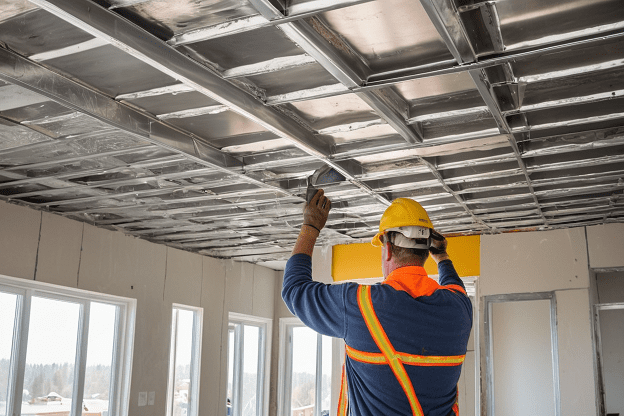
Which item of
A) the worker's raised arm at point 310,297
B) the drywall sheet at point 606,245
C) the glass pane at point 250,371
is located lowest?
the glass pane at point 250,371

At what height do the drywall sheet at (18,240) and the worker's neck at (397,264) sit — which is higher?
the drywall sheet at (18,240)

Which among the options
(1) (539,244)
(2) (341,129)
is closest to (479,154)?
(2) (341,129)

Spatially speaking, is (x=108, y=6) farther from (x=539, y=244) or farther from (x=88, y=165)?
(x=539, y=244)

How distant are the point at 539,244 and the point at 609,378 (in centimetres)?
183

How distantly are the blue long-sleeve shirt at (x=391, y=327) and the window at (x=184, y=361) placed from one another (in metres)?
5.88

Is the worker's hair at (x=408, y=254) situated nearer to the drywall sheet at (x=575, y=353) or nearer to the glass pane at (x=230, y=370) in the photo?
the drywall sheet at (x=575, y=353)

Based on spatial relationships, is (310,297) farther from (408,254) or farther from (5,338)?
(5,338)

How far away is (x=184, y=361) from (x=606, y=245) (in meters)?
5.16

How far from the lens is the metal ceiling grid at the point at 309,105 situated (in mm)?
2551

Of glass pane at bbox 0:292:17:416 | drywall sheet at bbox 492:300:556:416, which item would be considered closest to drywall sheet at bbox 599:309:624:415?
drywall sheet at bbox 492:300:556:416

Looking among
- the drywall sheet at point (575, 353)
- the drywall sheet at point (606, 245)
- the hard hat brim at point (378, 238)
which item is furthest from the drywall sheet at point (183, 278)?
the hard hat brim at point (378, 238)

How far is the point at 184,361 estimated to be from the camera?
7.71 meters

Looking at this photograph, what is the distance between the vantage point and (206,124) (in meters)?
3.81

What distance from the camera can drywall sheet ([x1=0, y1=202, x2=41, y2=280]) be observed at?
5.32m
